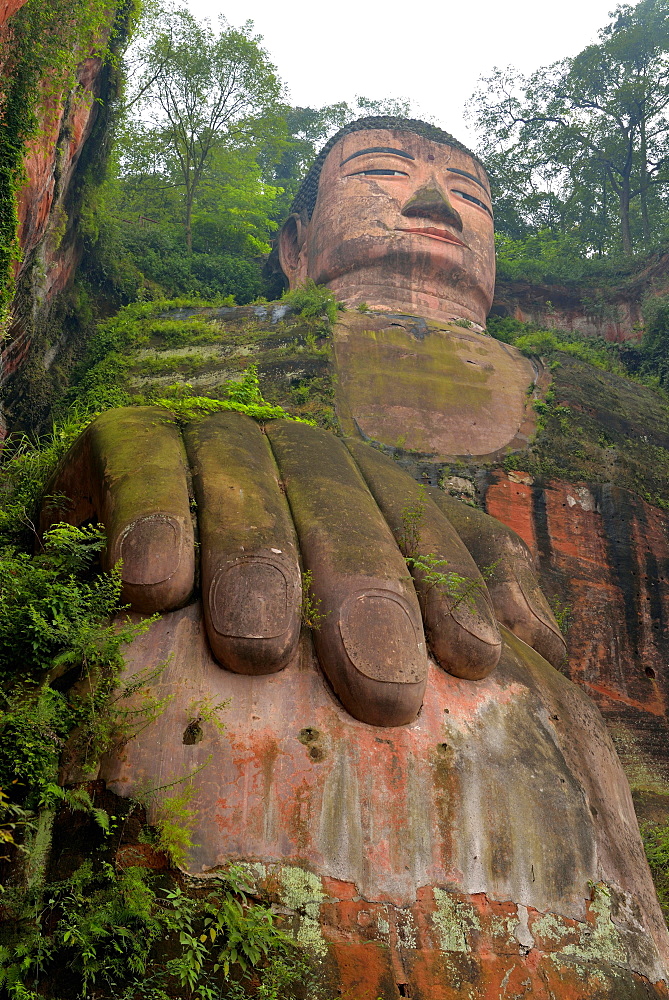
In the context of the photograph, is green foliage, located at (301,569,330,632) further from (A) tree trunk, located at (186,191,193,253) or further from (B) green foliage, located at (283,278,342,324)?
(A) tree trunk, located at (186,191,193,253)

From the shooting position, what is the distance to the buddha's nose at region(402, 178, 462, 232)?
37.4ft

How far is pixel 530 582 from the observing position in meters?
5.92

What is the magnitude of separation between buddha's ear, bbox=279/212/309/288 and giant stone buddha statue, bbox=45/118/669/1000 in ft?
25.7

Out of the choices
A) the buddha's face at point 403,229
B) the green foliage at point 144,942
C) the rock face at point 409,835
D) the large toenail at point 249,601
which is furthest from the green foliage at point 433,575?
the buddha's face at point 403,229

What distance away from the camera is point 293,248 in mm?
13617

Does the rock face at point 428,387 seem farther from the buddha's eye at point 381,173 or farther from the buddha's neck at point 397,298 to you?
the buddha's eye at point 381,173

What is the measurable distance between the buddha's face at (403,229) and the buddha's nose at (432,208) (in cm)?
1

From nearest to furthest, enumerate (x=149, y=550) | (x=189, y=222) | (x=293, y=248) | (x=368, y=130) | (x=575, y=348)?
(x=149, y=550) → (x=575, y=348) → (x=368, y=130) → (x=293, y=248) → (x=189, y=222)

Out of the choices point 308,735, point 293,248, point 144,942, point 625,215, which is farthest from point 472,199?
point 144,942

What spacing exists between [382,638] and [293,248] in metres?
10.7

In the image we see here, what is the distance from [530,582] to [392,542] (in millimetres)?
1511

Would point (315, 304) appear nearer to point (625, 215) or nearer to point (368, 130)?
point (368, 130)

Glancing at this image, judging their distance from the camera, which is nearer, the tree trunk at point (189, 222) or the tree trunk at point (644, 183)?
the tree trunk at point (189, 222)

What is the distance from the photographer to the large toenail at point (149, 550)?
4.28m
